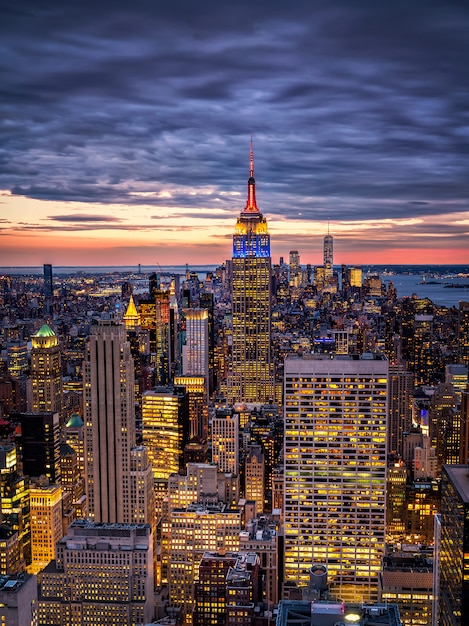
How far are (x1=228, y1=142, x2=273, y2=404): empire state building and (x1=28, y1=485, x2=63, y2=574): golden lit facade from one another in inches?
1353

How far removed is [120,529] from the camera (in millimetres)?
28875

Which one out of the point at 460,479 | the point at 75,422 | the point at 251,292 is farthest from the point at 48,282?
the point at 460,479

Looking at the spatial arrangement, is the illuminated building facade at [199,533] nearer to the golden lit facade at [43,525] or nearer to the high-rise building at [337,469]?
the high-rise building at [337,469]

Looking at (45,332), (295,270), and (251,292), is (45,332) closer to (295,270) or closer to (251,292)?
(251,292)

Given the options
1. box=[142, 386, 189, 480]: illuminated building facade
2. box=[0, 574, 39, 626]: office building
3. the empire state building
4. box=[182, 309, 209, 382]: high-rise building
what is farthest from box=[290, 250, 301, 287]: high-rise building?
box=[0, 574, 39, 626]: office building

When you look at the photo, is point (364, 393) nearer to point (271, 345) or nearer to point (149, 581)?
point (149, 581)

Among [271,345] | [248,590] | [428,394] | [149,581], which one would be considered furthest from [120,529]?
[271,345]

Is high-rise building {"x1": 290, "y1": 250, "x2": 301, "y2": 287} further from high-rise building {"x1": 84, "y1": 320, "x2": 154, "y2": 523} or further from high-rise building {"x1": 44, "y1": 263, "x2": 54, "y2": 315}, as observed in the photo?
high-rise building {"x1": 84, "y1": 320, "x2": 154, "y2": 523}

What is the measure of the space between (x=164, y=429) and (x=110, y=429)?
922 centimetres

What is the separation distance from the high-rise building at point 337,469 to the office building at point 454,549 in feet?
47.8

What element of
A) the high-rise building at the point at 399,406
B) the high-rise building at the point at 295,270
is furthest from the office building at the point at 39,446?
the high-rise building at the point at 295,270

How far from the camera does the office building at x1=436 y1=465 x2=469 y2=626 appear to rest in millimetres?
14156

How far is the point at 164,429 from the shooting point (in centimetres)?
4491

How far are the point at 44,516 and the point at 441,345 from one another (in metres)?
41.1
